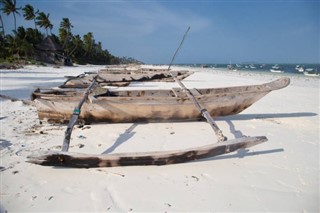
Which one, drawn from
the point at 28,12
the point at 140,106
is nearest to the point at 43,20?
the point at 28,12

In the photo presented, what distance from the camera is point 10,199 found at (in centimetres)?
194

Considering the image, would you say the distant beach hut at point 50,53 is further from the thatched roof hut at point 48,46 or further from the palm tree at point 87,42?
the palm tree at point 87,42

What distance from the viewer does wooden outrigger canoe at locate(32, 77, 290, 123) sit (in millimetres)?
3678

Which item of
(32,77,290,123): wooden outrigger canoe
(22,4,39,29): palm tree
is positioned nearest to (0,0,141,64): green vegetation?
(22,4,39,29): palm tree

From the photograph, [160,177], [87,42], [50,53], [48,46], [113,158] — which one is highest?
[87,42]

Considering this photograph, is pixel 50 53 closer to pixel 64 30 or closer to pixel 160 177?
pixel 64 30

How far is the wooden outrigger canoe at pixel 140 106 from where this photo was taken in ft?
12.1

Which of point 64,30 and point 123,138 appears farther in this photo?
point 64,30

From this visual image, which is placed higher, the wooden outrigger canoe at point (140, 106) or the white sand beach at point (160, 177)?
the wooden outrigger canoe at point (140, 106)

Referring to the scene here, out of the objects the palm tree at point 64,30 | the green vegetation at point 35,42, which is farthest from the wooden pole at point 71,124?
the palm tree at point 64,30

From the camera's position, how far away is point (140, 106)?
371 cm

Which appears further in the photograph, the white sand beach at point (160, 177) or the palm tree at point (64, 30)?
the palm tree at point (64, 30)

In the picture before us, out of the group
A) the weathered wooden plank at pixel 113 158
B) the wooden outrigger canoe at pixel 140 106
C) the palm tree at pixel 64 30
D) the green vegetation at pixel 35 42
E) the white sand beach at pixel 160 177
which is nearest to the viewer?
the white sand beach at pixel 160 177

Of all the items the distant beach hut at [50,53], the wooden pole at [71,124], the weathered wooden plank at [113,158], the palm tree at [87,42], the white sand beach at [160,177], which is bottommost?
the white sand beach at [160,177]
